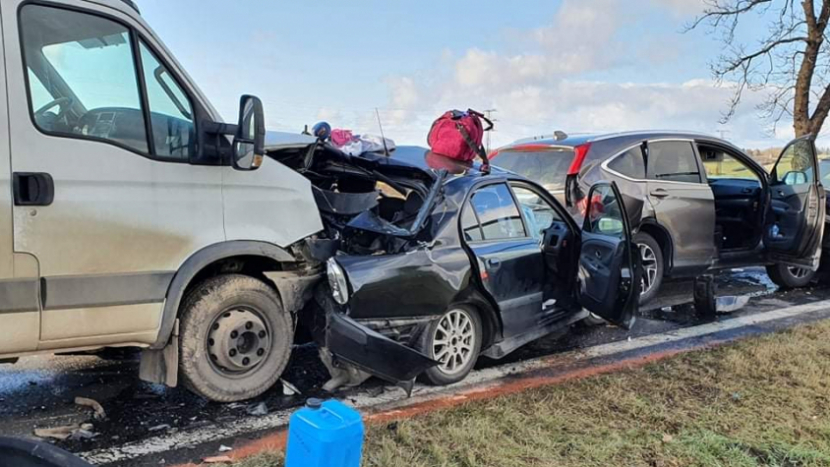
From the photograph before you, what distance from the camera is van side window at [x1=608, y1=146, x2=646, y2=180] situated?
22.4 feet

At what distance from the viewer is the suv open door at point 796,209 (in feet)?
24.6

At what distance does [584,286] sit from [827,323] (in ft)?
10.5

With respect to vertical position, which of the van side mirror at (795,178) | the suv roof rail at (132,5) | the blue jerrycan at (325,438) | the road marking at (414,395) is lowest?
the road marking at (414,395)

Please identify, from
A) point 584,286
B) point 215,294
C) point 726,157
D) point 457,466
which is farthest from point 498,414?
point 726,157

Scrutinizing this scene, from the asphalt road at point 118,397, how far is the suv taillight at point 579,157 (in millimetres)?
1878

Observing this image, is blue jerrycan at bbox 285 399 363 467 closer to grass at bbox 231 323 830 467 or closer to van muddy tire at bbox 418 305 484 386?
grass at bbox 231 323 830 467

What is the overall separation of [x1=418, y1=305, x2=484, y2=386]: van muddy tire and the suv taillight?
8.74 ft

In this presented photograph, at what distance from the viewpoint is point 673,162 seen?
732 centimetres

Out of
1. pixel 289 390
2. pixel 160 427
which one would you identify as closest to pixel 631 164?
pixel 289 390

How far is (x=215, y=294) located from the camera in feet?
→ 13.2

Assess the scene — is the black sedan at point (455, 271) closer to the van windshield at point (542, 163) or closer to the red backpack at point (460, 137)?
the red backpack at point (460, 137)

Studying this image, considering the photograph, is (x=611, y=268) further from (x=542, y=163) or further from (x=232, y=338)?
(x=232, y=338)

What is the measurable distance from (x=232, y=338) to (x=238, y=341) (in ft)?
0.17

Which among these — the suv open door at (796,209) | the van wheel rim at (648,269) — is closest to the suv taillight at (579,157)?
the van wheel rim at (648,269)
